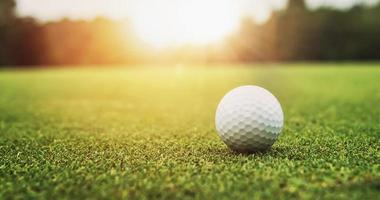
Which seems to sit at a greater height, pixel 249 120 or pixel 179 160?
pixel 249 120

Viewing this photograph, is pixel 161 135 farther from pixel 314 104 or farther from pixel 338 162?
pixel 314 104

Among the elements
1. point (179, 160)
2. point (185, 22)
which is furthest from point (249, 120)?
point (185, 22)

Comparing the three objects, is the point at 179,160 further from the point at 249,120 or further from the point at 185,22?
the point at 185,22

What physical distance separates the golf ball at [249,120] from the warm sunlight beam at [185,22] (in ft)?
86.7

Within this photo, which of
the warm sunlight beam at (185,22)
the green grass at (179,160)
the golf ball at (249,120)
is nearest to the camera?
the green grass at (179,160)

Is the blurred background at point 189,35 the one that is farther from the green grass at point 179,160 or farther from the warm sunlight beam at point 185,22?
the green grass at point 179,160

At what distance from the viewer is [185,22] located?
1321 inches

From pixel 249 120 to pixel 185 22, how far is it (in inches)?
1208

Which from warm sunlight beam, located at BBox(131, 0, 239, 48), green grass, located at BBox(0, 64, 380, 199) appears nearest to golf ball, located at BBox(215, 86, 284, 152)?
green grass, located at BBox(0, 64, 380, 199)

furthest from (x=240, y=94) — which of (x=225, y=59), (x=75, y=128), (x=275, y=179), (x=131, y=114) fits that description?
(x=225, y=59)

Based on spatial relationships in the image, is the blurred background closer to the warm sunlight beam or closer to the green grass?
the warm sunlight beam

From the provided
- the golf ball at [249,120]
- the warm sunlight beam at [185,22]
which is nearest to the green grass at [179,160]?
the golf ball at [249,120]

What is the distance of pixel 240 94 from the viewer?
363cm

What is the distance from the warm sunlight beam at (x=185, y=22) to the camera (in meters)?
30.1
